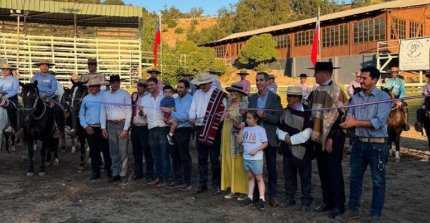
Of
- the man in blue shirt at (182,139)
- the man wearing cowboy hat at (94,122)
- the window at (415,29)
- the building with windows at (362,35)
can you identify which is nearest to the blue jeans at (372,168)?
the man in blue shirt at (182,139)

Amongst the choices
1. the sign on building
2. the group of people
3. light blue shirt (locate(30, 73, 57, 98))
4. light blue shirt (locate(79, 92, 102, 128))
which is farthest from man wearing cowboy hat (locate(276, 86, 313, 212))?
the sign on building

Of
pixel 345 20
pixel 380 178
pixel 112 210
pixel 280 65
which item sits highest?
pixel 345 20

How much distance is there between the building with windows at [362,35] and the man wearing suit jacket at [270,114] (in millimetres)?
30029

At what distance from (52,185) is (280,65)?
135 feet

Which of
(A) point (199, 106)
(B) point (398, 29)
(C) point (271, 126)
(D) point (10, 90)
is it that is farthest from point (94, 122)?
(B) point (398, 29)

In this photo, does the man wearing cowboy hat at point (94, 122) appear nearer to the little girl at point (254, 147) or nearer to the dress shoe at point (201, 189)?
the dress shoe at point (201, 189)

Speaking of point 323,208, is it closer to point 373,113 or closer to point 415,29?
point 373,113

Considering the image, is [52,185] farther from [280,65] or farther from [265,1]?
[265,1]

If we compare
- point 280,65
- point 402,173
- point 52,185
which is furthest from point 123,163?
point 280,65

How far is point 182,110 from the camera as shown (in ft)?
25.4

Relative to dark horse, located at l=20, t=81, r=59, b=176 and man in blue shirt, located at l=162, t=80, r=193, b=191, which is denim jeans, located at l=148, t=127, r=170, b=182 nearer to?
man in blue shirt, located at l=162, t=80, r=193, b=191

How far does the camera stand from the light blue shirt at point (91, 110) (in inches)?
336

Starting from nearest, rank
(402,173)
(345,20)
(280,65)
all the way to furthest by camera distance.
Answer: (402,173) < (345,20) < (280,65)

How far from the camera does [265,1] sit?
3036 inches
